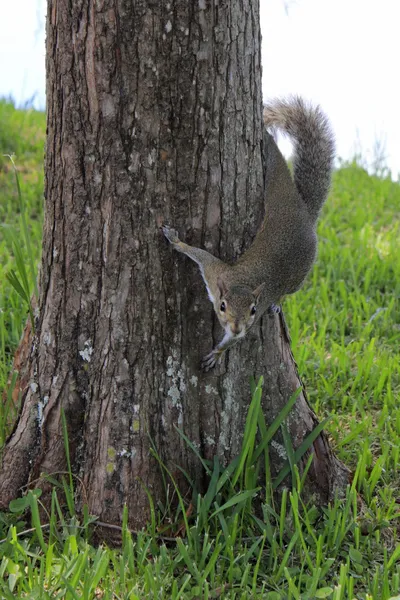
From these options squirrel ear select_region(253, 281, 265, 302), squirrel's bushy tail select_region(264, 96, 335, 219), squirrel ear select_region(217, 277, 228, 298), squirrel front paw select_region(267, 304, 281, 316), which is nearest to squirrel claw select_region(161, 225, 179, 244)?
squirrel ear select_region(217, 277, 228, 298)

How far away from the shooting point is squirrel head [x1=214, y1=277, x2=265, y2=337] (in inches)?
83.4

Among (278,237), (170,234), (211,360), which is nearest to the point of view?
(170,234)

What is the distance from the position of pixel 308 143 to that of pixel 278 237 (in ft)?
1.94

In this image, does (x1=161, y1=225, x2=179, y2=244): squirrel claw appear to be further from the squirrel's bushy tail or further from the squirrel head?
the squirrel's bushy tail

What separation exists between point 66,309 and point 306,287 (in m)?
1.93

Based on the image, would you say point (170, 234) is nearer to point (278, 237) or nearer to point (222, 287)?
point (222, 287)

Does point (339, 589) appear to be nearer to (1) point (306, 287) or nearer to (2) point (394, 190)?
(1) point (306, 287)

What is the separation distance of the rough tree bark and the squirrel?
53mm

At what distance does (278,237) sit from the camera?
7.78ft

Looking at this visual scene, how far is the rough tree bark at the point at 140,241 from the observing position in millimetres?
1947

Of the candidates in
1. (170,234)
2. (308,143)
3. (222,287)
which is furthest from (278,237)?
(308,143)

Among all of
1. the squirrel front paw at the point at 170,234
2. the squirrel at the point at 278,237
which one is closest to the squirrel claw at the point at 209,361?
the squirrel at the point at 278,237

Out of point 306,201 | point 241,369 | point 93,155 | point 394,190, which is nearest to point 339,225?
point 394,190

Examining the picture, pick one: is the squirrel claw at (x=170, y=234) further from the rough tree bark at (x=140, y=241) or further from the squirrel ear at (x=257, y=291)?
the squirrel ear at (x=257, y=291)
